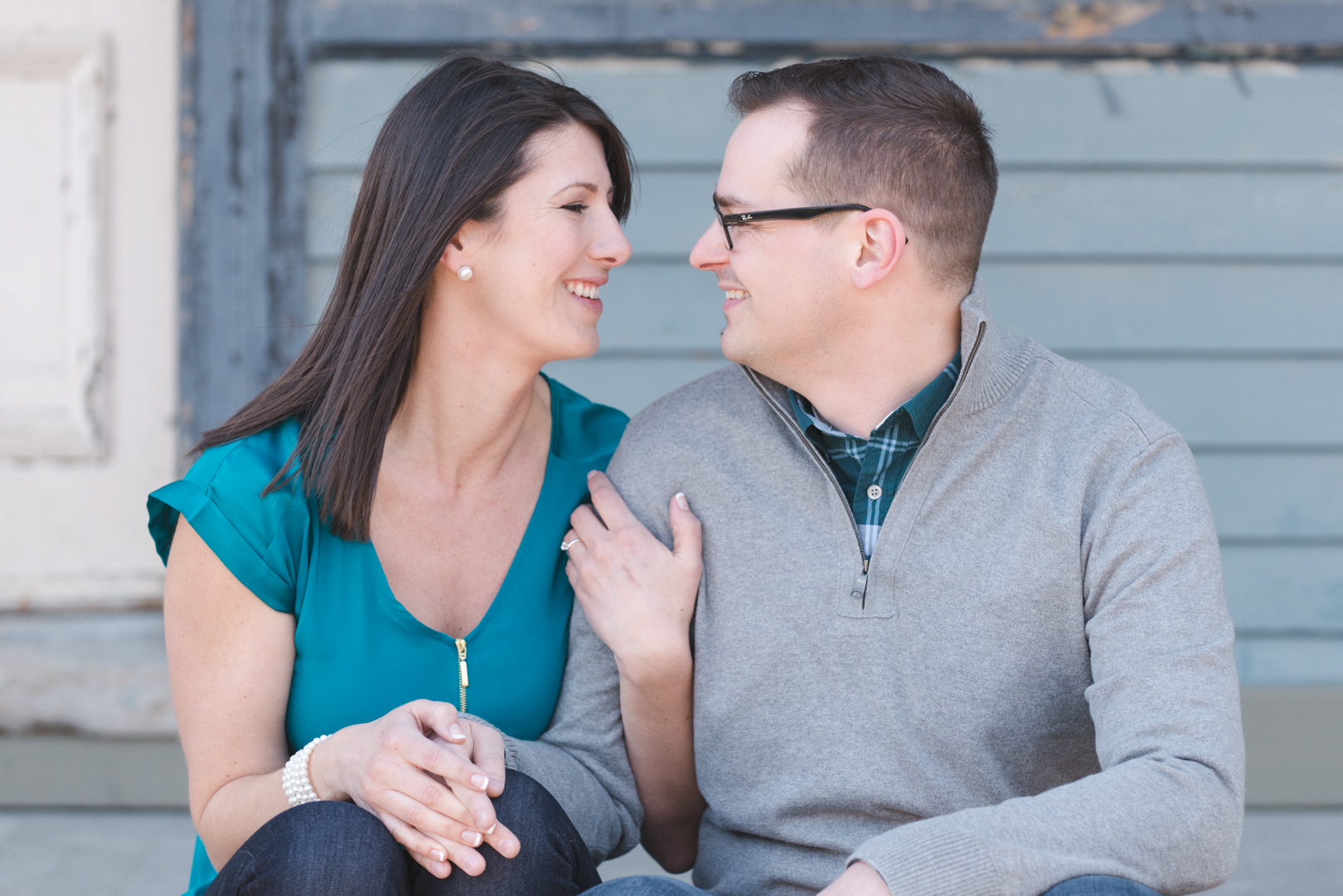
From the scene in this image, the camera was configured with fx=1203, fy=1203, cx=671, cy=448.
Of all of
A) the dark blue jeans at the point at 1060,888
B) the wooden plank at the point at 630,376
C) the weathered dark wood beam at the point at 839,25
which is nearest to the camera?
the dark blue jeans at the point at 1060,888

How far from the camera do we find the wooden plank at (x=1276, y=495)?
2.91m

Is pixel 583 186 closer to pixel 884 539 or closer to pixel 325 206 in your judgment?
pixel 884 539

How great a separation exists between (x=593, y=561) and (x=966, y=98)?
0.85 m

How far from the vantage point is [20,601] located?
301cm

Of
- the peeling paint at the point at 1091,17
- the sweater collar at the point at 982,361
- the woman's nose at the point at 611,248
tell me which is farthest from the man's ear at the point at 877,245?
the peeling paint at the point at 1091,17

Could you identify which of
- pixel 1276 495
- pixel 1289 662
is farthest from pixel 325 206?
pixel 1289 662

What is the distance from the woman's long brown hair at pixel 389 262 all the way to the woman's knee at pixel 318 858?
436 millimetres

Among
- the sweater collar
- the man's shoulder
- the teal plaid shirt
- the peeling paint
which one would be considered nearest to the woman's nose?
the teal plaid shirt

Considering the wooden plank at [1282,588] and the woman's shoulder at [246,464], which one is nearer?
the woman's shoulder at [246,464]

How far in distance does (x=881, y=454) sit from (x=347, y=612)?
757 mm

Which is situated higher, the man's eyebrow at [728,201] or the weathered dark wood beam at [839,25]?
the weathered dark wood beam at [839,25]

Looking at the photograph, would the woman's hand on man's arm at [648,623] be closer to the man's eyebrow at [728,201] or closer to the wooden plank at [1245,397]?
the man's eyebrow at [728,201]

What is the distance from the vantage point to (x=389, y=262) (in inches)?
67.1

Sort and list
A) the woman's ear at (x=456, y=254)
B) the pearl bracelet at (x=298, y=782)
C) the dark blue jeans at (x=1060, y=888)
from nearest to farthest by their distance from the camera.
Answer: the dark blue jeans at (x=1060, y=888)
the pearl bracelet at (x=298, y=782)
the woman's ear at (x=456, y=254)
